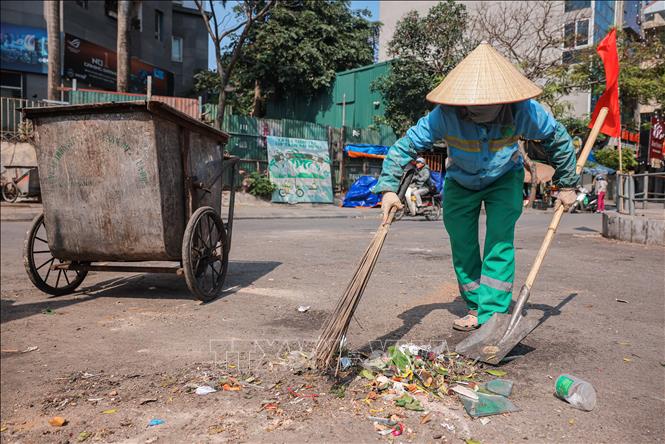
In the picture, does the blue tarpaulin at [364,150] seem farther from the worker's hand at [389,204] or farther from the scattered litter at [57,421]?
the scattered litter at [57,421]

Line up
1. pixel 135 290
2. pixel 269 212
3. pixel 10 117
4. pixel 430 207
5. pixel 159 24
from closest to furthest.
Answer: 1. pixel 135 290
2. pixel 430 207
3. pixel 10 117
4. pixel 269 212
5. pixel 159 24

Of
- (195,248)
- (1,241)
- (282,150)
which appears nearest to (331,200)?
(282,150)

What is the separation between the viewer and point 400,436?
2146mm

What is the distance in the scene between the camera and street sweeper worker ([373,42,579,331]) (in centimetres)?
304

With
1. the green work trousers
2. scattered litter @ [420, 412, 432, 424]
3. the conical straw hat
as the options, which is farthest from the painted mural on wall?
scattered litter @ [420, 412, 432, 424]

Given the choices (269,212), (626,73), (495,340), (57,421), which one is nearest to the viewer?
(57,421)

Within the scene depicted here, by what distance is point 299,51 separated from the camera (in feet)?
74.7

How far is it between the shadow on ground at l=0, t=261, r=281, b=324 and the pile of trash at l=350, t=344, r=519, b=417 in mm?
2037

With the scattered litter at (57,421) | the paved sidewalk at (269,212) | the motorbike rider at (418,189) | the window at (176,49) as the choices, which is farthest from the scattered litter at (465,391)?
the window at (176,49)

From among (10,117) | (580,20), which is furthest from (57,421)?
(580,20)

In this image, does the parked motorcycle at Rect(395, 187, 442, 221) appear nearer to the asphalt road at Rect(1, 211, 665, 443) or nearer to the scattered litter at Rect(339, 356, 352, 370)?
the asphalt road at Rect(1, 211, 665, 443)

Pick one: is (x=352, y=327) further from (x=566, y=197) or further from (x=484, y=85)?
→ (x=484, y=85)

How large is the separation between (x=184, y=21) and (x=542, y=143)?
109 feet

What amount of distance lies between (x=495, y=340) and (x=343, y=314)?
864 millimetres
